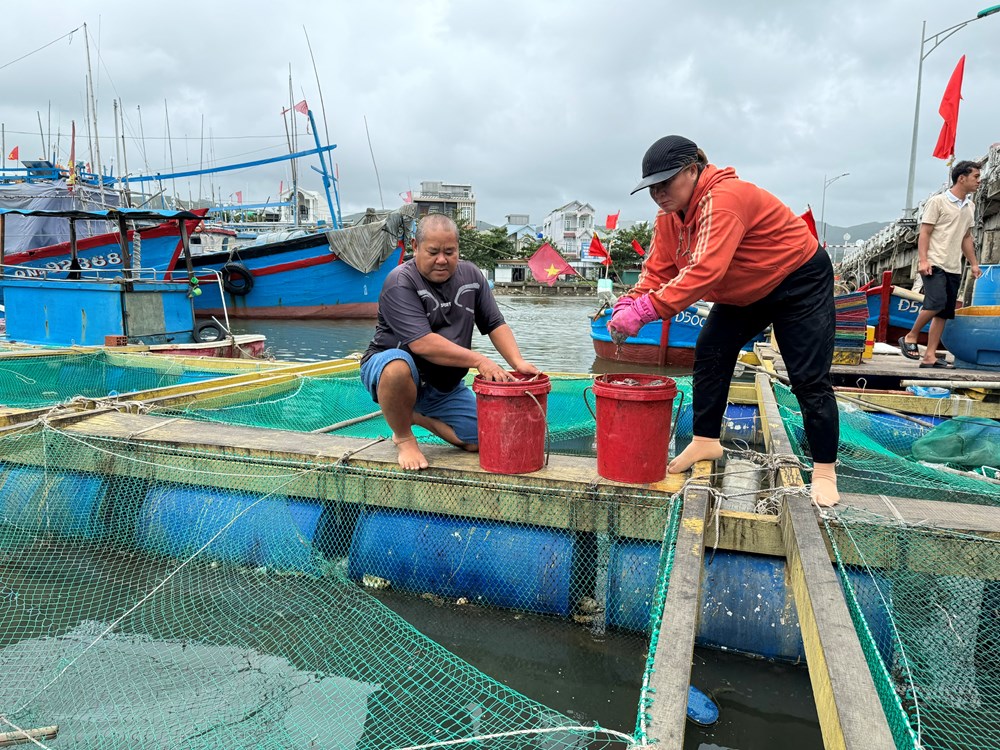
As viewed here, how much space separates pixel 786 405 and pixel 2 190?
2328cm

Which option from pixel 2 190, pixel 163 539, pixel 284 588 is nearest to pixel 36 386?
pixel 163 539

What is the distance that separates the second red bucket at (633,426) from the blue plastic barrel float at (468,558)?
51cm

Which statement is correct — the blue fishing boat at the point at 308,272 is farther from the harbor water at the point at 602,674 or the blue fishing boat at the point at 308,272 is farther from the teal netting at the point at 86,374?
the harbor water at the point at 602,674

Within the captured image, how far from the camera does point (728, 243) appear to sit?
270cm

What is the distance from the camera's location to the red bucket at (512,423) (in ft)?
10.2

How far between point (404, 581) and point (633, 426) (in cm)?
161

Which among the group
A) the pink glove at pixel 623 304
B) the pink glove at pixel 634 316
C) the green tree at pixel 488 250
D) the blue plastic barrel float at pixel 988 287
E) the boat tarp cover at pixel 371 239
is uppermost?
the green tree at pixel 488 250

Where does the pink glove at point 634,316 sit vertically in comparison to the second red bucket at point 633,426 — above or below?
above

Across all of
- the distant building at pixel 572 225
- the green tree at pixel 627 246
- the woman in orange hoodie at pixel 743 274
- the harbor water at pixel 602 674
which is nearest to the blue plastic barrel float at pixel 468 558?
the harbor water at pixel 602 674

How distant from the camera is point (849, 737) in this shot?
1.46m

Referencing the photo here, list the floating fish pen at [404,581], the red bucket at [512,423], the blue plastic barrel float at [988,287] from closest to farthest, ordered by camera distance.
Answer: the floating fish pen at [404,581]
the red bucket at [512,423]
the blue plastic barrel float at [988,287]

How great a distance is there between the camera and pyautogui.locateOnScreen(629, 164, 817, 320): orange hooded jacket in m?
2.70

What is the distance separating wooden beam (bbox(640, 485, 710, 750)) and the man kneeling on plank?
1141 millimetres

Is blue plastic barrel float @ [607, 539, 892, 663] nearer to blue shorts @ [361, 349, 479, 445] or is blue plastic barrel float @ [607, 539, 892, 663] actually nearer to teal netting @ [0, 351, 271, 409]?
blue shorts @ [361, 349, 479, 445]
